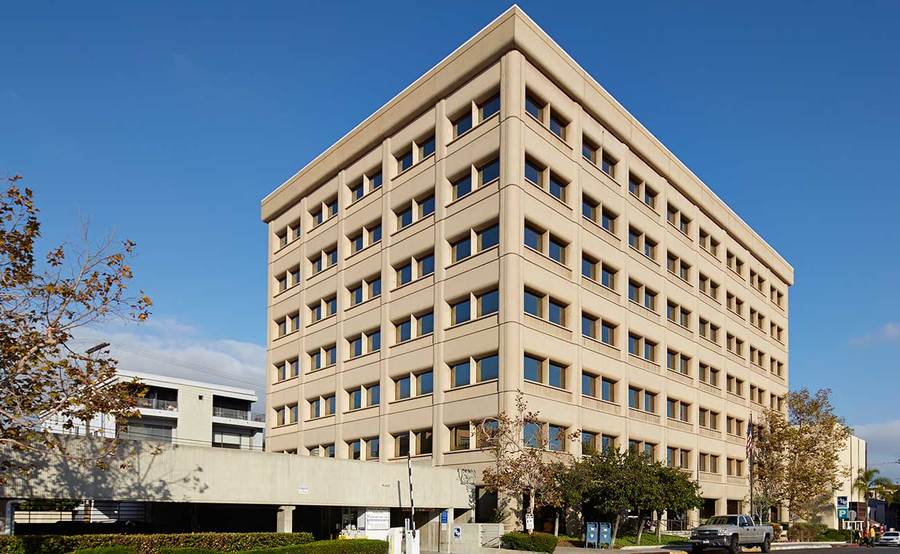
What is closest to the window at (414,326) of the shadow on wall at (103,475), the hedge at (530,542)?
the hedge at (530,542)

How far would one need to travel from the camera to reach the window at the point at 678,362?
64.2 m

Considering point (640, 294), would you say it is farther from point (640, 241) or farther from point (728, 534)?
point (728, 534)

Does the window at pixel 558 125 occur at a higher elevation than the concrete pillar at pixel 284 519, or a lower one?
higher

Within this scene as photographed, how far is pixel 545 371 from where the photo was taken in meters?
49.0

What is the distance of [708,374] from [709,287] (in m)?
7.38

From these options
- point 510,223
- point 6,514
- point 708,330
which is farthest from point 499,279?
point 708,330

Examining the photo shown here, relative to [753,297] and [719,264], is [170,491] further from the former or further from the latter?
[753,297]

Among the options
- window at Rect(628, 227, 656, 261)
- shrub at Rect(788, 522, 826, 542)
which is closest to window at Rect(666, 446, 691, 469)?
window at Rect(628, 227, 656, 261)

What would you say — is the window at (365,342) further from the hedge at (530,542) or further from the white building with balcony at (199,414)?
the white building with balcony at (199,414)

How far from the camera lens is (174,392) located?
8894cm

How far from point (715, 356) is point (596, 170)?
80.4 ft

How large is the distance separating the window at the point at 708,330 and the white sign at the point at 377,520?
35416 mm

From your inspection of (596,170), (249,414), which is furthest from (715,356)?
(249,414)

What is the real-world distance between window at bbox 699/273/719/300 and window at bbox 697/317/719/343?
2369mm
